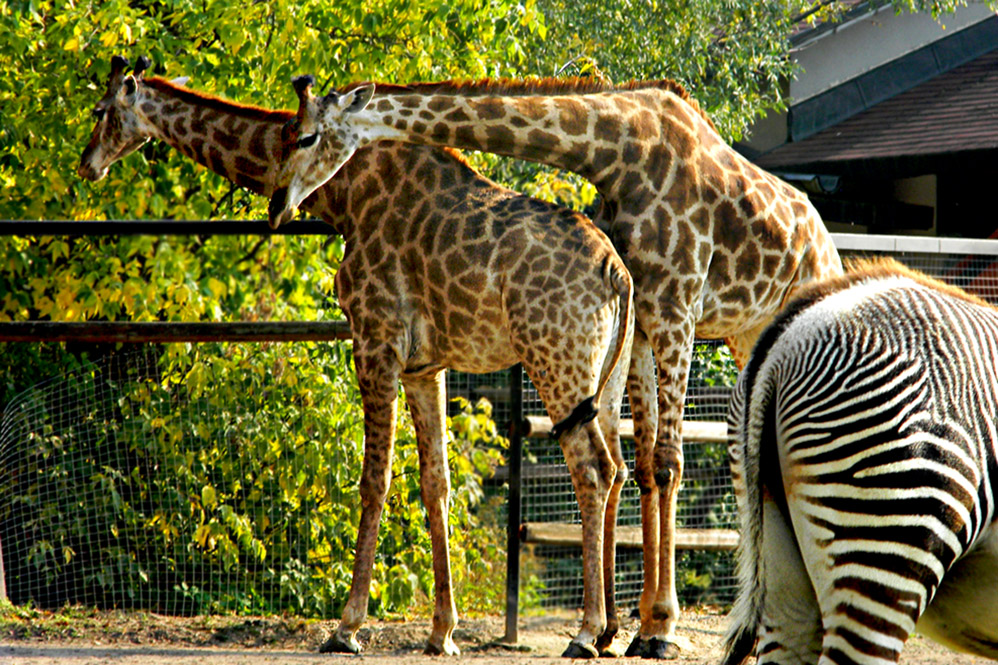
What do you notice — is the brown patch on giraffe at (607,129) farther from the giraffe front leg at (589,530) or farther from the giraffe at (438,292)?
the giraffe front leg at (589,530)

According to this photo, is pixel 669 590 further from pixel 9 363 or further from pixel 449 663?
pixel 9 363

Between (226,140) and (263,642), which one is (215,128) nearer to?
(226,140)

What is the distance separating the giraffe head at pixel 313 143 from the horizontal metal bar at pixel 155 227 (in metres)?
0.37

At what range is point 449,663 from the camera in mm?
4461

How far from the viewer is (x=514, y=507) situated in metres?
5.19

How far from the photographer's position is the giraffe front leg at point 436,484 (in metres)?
4.66

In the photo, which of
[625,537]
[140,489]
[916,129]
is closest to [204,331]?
[140,489]

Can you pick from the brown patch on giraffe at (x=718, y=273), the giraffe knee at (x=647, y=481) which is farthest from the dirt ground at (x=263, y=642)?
the brown patch on giraffe at (x=718, y=273)

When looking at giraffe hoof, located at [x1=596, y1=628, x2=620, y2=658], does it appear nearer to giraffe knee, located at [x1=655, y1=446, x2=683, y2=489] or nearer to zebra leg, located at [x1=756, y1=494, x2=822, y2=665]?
giraffe knee, located at [x1=655, y1=446, x2=683, y2=489]

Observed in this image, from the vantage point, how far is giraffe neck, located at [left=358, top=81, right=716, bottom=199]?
4.47 meters

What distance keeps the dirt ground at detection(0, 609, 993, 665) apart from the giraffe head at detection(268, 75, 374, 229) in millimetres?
1901

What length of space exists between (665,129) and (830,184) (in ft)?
21.4

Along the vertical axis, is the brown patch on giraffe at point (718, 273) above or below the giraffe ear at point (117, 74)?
below

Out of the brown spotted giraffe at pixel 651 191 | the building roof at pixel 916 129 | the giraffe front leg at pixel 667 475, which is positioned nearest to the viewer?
the brown spotted giraffe at pixel 651 191
